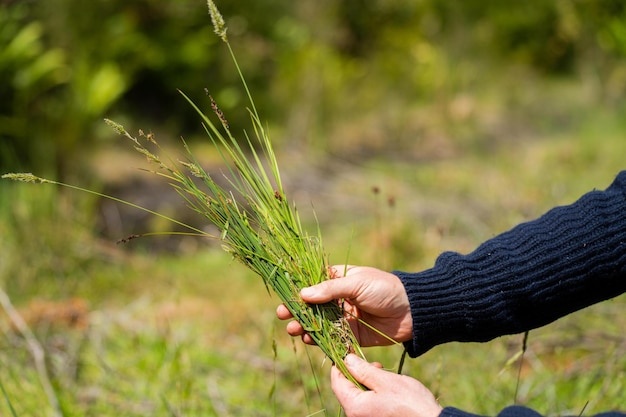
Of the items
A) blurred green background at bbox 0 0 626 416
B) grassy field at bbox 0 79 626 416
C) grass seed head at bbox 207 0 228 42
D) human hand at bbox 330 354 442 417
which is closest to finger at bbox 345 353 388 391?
human hand at bbox 330 354 442 417

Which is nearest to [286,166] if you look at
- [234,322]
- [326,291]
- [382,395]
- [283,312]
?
[234,322]

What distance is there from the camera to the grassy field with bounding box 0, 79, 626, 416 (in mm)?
2496

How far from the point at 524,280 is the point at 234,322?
2620 millimetres

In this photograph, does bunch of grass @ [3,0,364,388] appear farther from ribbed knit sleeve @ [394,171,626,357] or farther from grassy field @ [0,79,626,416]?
ribbed knit sleeve @ [394,171,626,357]

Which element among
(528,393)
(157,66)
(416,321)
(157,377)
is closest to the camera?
(416,321)

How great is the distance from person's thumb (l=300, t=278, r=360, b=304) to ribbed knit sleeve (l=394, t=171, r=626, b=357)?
165 millimetres

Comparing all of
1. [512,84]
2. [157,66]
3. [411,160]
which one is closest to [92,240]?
[157,66]

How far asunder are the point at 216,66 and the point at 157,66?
1.14 metres

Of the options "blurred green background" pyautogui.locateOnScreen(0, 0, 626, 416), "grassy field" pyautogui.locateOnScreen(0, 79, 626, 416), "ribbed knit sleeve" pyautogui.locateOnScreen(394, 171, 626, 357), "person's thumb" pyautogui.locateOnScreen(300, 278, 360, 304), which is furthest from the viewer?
"blurred green background" pyautogui.locateOnScreen(0, 0, 626, 416)

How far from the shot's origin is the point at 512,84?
1340cm

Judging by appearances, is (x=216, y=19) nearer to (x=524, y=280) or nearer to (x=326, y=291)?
(x=326, y=291)

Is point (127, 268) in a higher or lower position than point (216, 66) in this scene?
lower

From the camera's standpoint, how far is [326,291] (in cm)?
137

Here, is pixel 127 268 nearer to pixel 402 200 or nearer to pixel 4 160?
pixel 4 160
